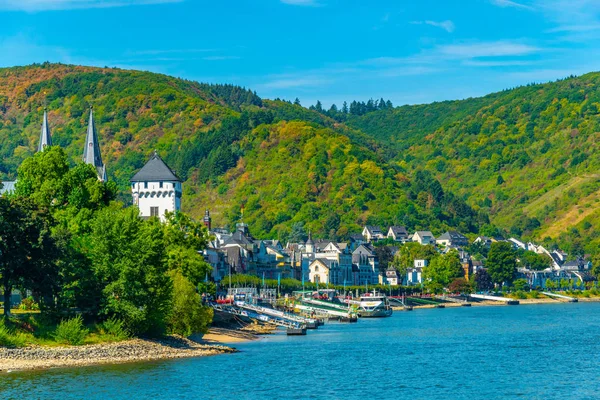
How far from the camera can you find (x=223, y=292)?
160m

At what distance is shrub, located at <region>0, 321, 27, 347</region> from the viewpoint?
7206 centimetres

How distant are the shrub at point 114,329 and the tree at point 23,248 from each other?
18.6 ft

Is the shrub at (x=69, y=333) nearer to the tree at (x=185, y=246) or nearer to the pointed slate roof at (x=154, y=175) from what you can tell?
the tree at (x=185, y=246)

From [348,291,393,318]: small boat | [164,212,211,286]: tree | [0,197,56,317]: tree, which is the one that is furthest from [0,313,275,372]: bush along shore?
[348,291,393,318]: small boat

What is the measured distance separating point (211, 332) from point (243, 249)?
9023cm

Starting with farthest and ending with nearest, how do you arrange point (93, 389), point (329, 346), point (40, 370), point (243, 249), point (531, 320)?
point (243, 249)
point (531, 320)
point (329, 346)
point (40, 370)
point (93, 389)

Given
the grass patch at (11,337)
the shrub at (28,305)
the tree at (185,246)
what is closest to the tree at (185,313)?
the tree at (185,246)

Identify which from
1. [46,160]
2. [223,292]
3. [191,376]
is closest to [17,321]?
[191,376]

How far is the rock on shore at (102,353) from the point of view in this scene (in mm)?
71000

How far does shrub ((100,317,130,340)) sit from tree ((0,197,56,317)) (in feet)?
18.6

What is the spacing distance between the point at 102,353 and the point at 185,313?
15037 millimetres

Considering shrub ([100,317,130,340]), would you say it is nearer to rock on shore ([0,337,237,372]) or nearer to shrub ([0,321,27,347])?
rock on shore ([0,337,237,372])

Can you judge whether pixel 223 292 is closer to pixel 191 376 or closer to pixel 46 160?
pixel 46 160

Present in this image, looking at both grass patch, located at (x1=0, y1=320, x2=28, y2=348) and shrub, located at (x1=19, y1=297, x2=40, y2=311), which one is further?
shrub, located at (x1=19, y1=297, x2=40, y2=311)
